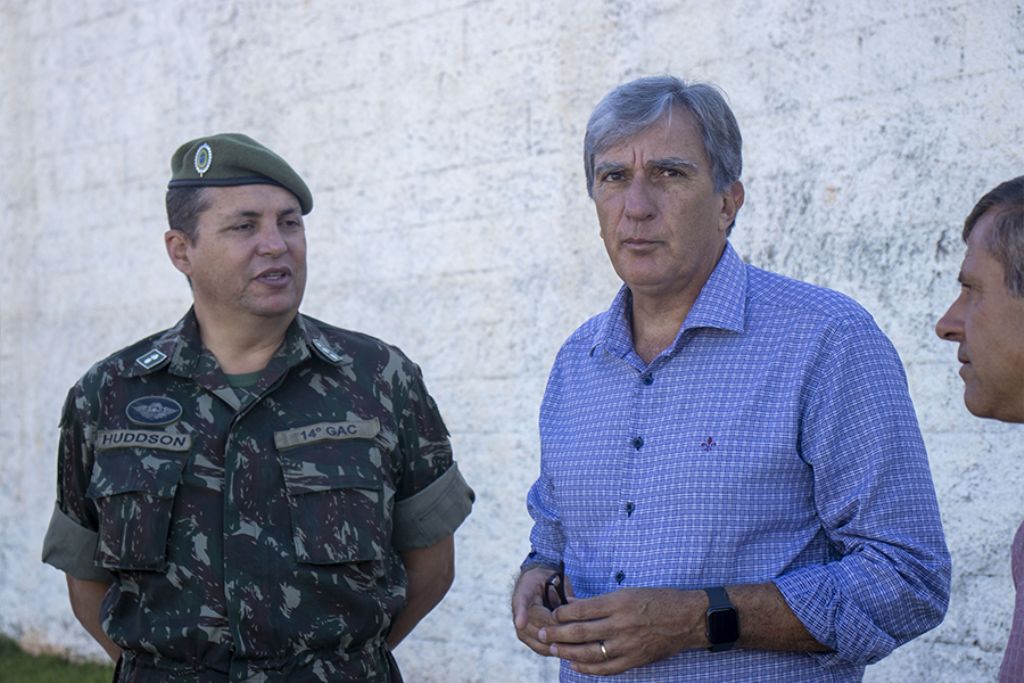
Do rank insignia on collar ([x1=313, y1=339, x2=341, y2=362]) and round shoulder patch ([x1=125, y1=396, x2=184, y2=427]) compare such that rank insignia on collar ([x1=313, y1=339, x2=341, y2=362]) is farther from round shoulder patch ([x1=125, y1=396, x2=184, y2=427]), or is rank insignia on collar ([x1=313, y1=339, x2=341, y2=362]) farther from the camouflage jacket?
round shoulder patch ([x1=125, y1=396, x2=184, y2=427])

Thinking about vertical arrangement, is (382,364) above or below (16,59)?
below

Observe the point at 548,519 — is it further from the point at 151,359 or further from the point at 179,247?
the point at 179,247

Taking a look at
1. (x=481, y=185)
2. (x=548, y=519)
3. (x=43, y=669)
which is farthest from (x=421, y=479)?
(x=43, y=669)

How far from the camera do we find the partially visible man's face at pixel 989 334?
194 cm

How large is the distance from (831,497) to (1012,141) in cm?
186

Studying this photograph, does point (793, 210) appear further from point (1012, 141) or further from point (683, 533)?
point (683, 533)

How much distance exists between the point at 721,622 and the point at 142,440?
1562 mm

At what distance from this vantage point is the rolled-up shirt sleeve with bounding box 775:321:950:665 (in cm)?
216

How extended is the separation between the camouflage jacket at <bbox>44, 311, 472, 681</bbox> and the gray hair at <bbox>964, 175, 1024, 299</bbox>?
1.63 metres

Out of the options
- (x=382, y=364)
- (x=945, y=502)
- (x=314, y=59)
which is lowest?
(x=945, y=502)

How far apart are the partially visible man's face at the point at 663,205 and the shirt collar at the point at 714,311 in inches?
2.0

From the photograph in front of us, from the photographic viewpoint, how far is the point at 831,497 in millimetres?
2230

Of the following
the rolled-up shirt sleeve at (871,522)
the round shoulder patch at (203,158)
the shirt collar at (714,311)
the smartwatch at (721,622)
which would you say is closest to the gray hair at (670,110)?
the shirt collar at (714,311)

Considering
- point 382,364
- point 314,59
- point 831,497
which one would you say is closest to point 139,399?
point 382,364
